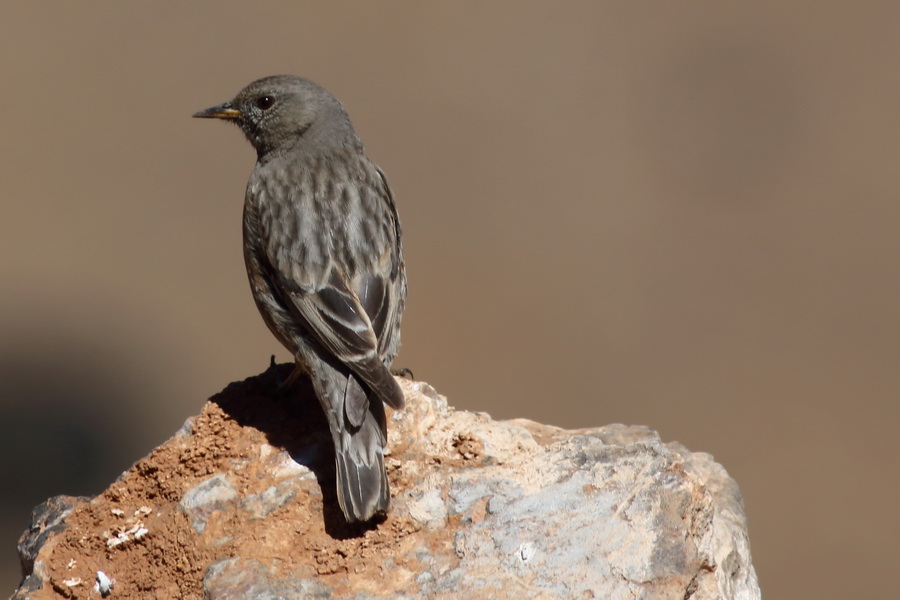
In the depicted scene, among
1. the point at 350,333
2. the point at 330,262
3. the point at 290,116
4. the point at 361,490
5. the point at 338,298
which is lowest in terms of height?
the point at 361,490

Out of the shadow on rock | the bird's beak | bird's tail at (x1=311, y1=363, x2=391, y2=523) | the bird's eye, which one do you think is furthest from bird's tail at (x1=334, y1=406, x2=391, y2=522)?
the bird's beak

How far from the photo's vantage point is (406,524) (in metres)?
4.70

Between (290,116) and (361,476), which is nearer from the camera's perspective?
(361,476)

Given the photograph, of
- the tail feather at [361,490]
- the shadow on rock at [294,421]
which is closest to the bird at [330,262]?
the tail feather at [361,490]

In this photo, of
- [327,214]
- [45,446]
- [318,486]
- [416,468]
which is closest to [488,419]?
[416,468]

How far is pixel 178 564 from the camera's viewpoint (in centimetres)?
469

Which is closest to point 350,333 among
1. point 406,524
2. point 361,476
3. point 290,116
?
point 361,476

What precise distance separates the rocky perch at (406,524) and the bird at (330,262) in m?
0.19

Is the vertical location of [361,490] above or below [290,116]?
below

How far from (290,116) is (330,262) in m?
1.31

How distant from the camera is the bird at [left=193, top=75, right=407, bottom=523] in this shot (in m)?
4.98

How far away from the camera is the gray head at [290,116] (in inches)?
260

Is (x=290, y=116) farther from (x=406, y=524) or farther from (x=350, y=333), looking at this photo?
(x=406, y=524)

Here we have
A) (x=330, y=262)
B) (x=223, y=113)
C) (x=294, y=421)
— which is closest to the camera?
(x=294, y=421)
